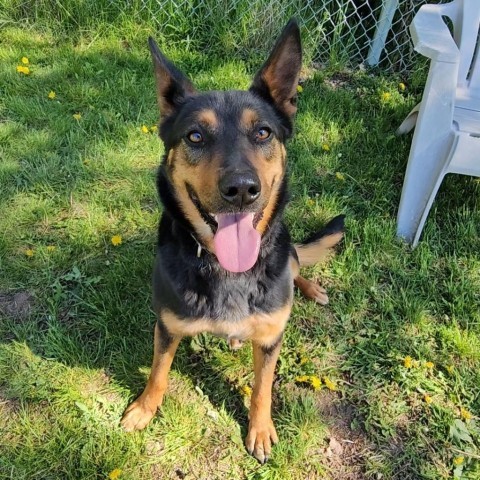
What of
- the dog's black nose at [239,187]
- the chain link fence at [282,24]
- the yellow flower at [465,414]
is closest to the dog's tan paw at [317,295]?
the yellow flower at [465,414]

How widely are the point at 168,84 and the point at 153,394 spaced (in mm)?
1579

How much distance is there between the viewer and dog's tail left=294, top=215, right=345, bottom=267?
131 inches

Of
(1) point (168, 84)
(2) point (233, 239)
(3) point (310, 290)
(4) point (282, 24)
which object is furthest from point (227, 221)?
(4) point (282, 24)

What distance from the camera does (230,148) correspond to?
7.29 ft

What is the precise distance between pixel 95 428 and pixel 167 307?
81 centimetres

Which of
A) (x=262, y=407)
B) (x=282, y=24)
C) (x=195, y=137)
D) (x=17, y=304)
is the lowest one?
(x=17, y=304)

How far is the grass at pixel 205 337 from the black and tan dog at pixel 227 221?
12.9 inches

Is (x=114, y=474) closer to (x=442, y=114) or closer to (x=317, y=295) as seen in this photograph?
(x=317, y=295)

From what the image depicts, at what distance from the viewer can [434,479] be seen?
8.66ft

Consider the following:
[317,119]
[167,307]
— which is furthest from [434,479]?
[317,119]

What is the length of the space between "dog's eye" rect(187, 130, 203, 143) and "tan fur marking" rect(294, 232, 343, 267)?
1.23m

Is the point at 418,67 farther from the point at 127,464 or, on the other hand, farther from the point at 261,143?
the point at 127,464

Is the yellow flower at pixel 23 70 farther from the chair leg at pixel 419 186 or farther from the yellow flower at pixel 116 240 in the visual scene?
the chair leg at pixel 419 186

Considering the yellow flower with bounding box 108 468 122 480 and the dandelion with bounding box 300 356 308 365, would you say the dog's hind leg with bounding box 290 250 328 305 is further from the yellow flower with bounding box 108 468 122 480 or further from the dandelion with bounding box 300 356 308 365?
the yellow flower with bounding box 108 468 122 480
